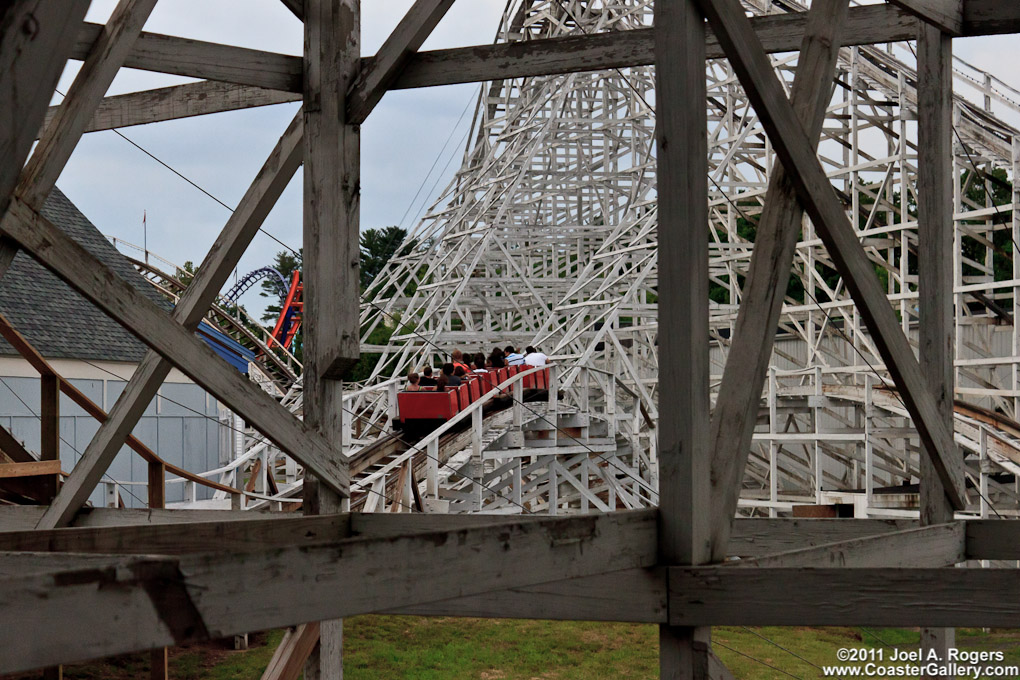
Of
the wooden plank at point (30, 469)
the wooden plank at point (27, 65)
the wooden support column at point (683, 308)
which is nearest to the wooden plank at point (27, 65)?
the wooden plank at point (27, 65)

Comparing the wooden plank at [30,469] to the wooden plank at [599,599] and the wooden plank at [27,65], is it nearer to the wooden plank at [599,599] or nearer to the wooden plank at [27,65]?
the wooden plank at [599,599]

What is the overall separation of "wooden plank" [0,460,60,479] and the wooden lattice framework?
210cm

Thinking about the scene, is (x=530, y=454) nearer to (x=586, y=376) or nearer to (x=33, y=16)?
(x=586, y=376)

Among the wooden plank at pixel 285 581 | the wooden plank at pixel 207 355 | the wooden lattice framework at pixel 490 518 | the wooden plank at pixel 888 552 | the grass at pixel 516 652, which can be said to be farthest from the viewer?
the grass at pixel 516 652

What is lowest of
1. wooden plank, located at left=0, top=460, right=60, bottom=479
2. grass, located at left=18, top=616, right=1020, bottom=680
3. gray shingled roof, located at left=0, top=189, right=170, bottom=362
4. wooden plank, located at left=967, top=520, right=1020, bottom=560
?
grass, located at left=18, top=616, right=1020, bottom=680

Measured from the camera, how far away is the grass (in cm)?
1198

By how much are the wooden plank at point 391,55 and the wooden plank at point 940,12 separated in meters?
1.76

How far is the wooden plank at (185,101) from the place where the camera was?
16.9 ft

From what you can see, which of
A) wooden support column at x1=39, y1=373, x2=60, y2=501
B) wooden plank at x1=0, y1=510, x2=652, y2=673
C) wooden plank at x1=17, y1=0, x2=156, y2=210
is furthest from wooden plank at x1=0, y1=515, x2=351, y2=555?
wooden support column at x1=39, y1=373, x2=60, y2=501

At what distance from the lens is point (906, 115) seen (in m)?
16.2

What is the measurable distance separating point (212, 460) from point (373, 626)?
610 centimetres

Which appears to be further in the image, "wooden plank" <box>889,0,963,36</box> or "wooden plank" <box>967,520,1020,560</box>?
"wooden plank" <box>967,520,1020,560</box>

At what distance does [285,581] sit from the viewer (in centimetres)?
189

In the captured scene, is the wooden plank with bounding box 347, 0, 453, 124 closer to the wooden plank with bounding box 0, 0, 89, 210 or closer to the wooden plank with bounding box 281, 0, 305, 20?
the wooden plank with bounding box 281, 0, 305, 20
